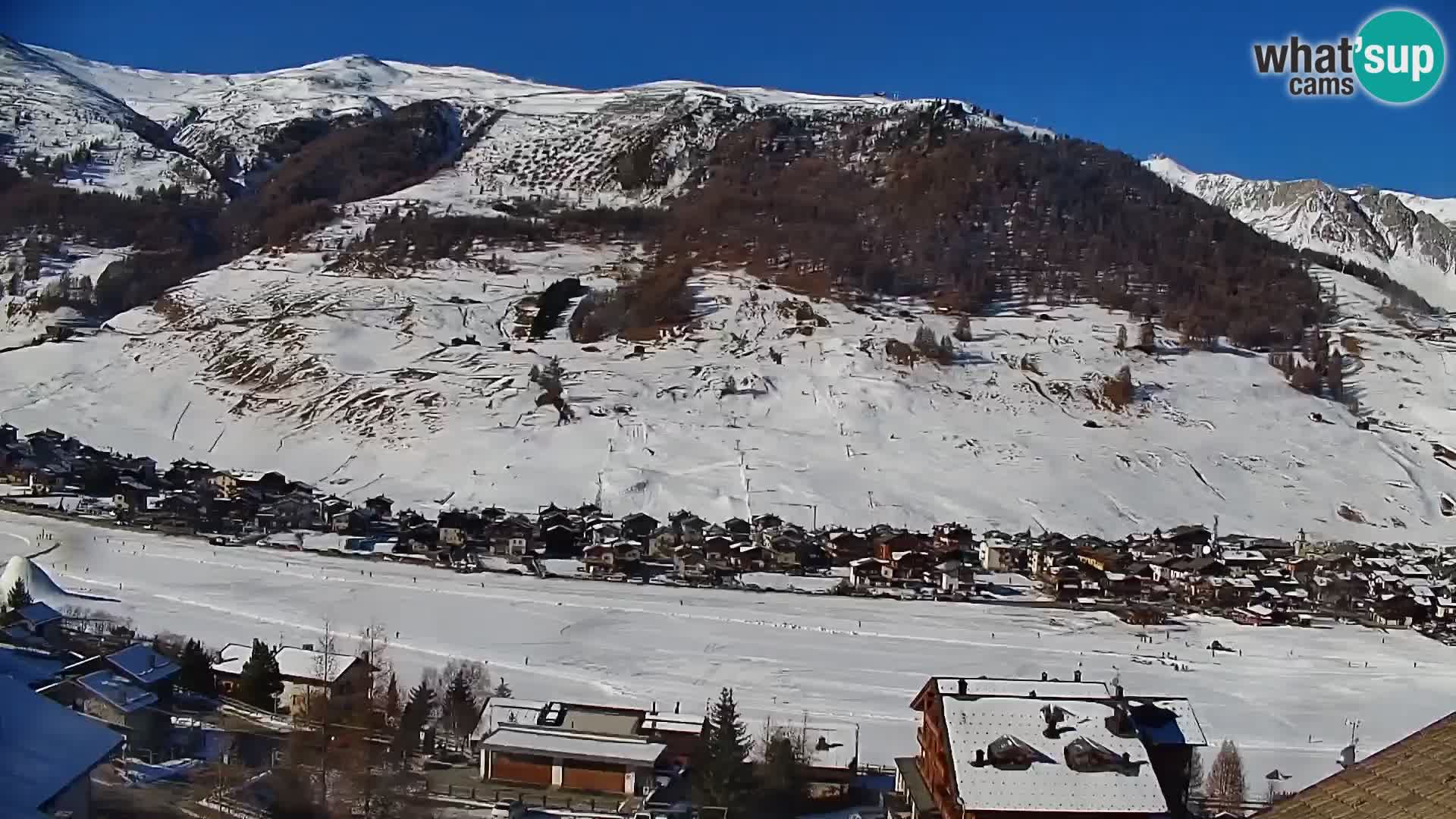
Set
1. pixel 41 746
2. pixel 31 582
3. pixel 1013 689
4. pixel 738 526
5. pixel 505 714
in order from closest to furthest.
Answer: pixel 41 746
pixel 1013 689
pixel 505 714
pixel 31 582
pixel 738 526

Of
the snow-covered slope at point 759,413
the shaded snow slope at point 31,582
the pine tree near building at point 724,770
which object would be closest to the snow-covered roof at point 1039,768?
the pine tree near building at point 724,770

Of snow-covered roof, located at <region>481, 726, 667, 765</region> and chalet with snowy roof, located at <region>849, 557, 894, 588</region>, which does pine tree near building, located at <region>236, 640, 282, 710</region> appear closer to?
snow-covered roof, located at <region>481, 726, 667, 765</region>

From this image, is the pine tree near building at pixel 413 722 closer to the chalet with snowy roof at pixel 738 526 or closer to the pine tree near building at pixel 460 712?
the pine tree near building at pixel 460 712

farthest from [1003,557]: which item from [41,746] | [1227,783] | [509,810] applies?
[41,746]

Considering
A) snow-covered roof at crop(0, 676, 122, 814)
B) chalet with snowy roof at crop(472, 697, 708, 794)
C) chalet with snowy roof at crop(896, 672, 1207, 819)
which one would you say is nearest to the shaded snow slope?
chalet with snowy roof at crop(472, 697, 708, 794)

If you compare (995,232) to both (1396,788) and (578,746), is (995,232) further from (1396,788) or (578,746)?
(1396,788)

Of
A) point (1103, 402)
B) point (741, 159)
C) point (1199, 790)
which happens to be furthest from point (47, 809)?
point (741, 159)
